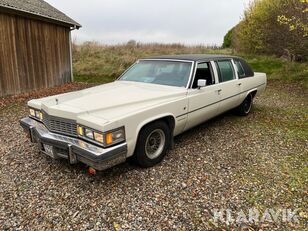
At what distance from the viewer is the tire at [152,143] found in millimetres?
3291

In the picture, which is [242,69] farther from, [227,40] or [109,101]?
[227,40]

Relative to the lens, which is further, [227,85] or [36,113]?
[227,85]

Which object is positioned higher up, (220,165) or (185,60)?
(185,60)

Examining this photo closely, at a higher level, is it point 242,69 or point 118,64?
point 242,69

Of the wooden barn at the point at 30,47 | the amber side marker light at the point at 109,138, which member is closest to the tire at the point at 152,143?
the amber side marker light at the point at 109,138

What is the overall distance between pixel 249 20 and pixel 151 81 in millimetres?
15233

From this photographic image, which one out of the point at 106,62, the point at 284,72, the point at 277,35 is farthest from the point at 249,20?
the point at 106,62

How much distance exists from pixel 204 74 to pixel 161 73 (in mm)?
830

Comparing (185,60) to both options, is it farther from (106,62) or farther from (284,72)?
(106,62)

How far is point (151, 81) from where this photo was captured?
4367 mm

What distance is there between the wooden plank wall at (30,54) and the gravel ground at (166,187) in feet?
16.3

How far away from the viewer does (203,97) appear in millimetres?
4258

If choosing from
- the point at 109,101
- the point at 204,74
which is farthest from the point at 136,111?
the point at 204,74

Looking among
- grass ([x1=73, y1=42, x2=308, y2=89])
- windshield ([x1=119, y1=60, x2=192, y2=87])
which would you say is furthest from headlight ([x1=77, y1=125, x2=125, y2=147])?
grass ([x1=73, y1=42, x2=308, y2=89])
